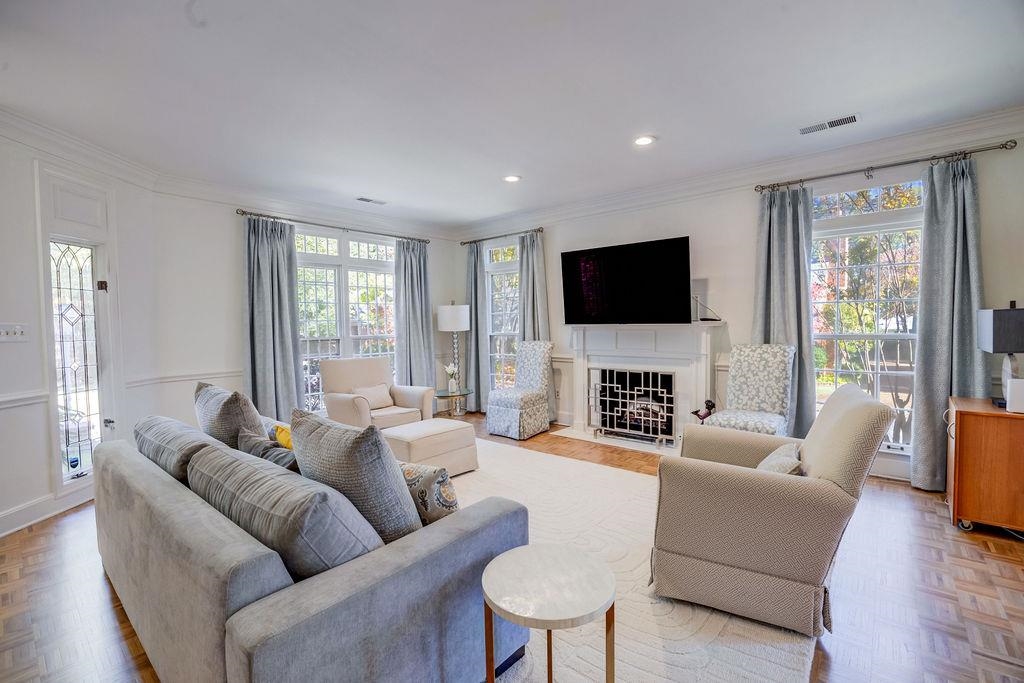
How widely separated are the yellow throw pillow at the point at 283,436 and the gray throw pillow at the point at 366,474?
2.19 feet

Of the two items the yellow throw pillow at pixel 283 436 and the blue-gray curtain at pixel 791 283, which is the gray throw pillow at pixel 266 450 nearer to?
the yellow throw pillow at pixel 283 436

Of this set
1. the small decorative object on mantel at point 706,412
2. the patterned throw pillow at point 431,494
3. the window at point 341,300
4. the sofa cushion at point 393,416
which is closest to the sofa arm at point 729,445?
the small decorative object on mantel at point 706,412

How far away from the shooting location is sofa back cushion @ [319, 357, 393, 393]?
4.69 metres

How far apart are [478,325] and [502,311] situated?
0.39m

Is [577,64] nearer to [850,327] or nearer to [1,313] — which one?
[850,327]

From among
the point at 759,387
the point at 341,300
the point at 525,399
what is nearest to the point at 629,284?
the point at 759,387

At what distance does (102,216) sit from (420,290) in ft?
10.7

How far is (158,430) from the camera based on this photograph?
220 cm

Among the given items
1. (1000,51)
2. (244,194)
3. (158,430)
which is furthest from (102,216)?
(1000,51)

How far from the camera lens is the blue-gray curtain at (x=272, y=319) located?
15.0ft

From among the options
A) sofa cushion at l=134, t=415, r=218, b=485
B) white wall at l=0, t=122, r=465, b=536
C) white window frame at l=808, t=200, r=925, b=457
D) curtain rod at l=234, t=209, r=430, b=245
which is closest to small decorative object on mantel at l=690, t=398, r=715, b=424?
white window frame at l=808, t=200, r=925, b=457

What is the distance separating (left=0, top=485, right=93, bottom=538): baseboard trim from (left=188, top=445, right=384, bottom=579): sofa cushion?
254 centimetres

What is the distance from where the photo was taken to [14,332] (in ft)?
9.69

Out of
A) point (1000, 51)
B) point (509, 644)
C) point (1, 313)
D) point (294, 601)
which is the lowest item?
point (509, 644)
